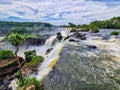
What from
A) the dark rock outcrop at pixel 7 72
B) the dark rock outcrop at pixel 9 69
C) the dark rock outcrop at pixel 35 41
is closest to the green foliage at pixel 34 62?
the dark rock outcrop at pixel 9 69

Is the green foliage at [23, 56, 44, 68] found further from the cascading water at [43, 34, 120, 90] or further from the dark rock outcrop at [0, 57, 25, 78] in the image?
the cascading water at [43, 34, 120, 90]

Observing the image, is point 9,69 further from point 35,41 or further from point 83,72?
point 35,41

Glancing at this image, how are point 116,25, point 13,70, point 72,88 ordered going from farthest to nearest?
1. point 116,25
2. point 13,70
3. point 72,88

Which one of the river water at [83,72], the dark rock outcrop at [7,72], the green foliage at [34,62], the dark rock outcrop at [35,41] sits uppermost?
the river water at [83,72]

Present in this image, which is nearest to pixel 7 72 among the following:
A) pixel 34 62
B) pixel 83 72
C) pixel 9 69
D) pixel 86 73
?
pixel 9 69

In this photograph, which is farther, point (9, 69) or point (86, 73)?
point (9, 69)

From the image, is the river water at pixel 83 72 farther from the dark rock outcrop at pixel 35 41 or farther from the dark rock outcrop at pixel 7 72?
the dark rock outcrop at pixel 35 41

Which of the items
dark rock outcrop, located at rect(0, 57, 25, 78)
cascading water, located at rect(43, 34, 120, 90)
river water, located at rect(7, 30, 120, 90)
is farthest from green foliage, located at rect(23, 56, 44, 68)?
cascading water, located at rect(43, 34, 120, 90)

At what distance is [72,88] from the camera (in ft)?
110

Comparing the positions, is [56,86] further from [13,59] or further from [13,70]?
[13,59]

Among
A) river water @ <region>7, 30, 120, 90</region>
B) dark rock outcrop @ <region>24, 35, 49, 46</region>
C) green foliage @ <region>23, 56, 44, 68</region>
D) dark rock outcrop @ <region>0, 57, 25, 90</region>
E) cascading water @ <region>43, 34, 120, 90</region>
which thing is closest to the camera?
cascading water @ <region>43, 34, 120, 90</region>

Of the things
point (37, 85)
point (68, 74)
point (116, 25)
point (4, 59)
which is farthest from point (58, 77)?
point (116, 25)

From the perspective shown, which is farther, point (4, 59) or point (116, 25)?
point (116, 25)

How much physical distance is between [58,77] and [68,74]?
2.07 meters
